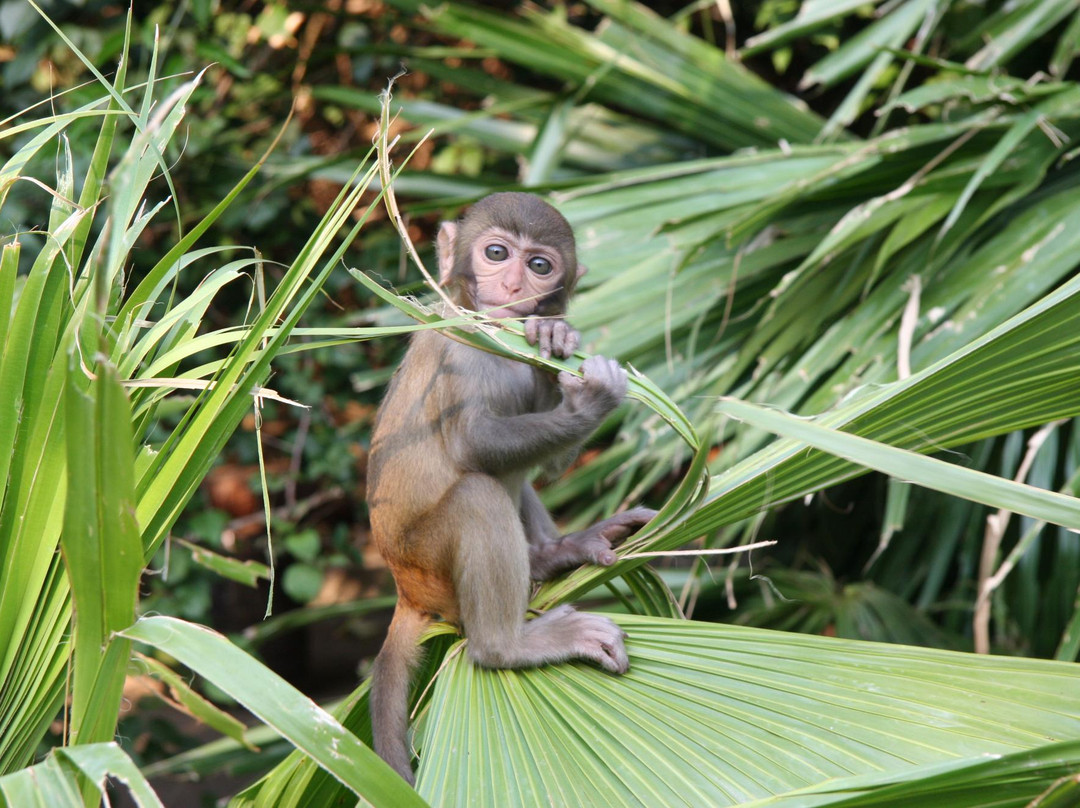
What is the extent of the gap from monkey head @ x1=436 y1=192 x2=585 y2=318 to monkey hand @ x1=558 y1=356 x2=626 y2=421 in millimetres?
424

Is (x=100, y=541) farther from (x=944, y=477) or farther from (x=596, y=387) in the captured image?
(x=596, y=387)

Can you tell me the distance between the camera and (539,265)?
118 inches

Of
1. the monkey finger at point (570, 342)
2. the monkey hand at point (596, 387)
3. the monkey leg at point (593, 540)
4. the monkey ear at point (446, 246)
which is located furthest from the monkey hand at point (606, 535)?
the monkey ear at point (446, 246)

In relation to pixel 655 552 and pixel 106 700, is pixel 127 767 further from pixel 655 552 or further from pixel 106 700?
pixel 655 552

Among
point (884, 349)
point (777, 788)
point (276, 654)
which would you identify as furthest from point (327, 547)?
point (777, 788)

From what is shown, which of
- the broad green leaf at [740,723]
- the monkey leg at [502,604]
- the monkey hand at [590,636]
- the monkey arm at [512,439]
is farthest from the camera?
the monkey arm at [512,439]

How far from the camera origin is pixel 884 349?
3213mm

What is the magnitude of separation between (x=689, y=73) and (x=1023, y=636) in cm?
256

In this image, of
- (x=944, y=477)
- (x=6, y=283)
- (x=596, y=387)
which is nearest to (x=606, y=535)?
(x=596, y=387)

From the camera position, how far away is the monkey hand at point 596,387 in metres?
2.39

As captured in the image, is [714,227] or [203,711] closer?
[203,711]

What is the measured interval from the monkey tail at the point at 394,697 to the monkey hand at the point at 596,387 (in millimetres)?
750

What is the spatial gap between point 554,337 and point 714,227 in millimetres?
1441

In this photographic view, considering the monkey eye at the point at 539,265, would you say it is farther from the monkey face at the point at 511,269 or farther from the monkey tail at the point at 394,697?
the monkey tail at the point at 394,697
